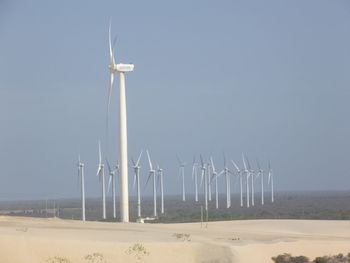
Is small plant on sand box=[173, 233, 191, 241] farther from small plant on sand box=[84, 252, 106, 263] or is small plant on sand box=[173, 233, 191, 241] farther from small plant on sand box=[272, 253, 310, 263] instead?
small plant on sand box=[84, 252, 106, 263]

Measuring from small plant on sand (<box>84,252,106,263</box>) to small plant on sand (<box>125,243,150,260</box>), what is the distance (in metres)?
1.50

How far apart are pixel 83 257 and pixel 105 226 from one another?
16199 mm

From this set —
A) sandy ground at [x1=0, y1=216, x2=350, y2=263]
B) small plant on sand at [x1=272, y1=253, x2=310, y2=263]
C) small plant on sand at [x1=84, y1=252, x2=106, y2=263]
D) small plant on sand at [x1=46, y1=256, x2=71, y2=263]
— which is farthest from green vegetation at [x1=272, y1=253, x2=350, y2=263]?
small plant on sand at [x1=46, y1=256, x2=71, y2=263]

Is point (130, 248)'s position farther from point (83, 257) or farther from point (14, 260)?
point (14, 260)

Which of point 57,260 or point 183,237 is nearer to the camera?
point 57,260

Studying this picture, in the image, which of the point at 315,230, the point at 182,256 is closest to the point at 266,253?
the point at 182,256

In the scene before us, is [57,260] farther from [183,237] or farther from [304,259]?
[304,259]

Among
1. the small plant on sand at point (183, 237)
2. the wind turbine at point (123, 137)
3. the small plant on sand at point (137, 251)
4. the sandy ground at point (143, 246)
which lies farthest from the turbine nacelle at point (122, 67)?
the small plant on sand at point (137, 251)

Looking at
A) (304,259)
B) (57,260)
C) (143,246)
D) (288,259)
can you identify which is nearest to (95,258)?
(57,260)

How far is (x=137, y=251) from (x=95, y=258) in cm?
237

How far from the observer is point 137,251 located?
3850 centimetres

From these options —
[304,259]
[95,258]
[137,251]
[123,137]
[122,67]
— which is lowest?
[304,259]

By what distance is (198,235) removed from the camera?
Answer: 153 ft

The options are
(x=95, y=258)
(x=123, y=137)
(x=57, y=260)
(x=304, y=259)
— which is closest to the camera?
(x=57, y=260)
